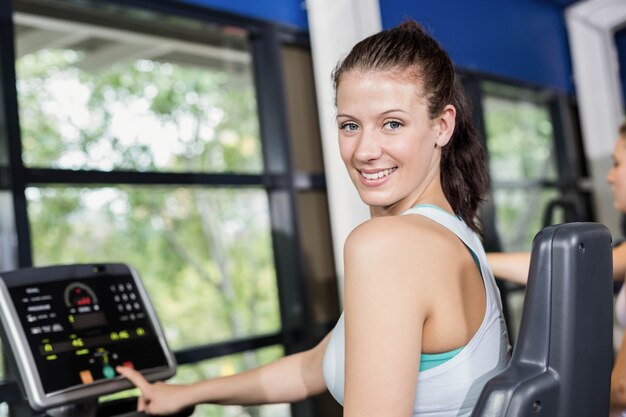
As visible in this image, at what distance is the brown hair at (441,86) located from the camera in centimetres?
124

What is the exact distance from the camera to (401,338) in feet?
3.31

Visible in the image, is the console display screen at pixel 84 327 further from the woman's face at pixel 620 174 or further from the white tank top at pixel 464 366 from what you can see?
the woman's face at pixel 620 174

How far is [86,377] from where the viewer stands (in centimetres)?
150

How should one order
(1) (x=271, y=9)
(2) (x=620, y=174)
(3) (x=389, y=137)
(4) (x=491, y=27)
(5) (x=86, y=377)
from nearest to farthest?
(3) (x=389, y=137) < (5) (x=86, y=377) < (2) (x=620, y=174) < (1) (x=271, y=9) < (4) (x=491, y=27)

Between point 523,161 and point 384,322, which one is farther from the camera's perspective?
point 523,161

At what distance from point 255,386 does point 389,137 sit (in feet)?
2.07

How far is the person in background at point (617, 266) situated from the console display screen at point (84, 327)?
85 centimetres

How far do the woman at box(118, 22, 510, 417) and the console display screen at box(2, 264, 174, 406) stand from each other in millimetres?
71

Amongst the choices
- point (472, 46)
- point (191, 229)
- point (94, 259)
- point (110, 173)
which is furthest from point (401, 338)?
point (472, 46)

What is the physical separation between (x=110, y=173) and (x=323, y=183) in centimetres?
112

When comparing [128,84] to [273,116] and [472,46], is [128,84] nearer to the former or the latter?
[273,116]

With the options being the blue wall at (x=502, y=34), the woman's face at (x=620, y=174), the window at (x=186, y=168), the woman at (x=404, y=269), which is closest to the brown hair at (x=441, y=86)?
the woman at (x=404, y=269)

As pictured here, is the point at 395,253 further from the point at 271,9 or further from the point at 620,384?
the point at 271,9

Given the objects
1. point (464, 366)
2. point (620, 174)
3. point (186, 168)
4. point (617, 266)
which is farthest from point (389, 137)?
point (186, 168)
